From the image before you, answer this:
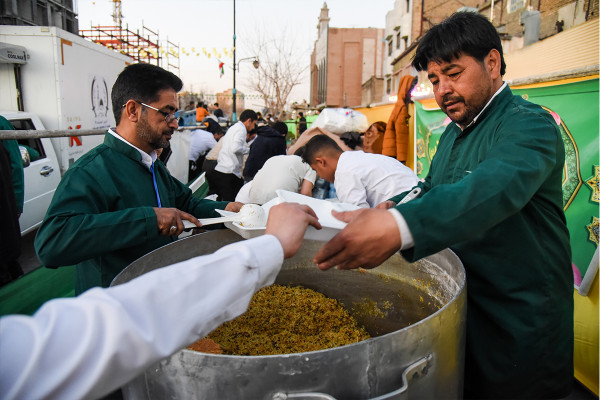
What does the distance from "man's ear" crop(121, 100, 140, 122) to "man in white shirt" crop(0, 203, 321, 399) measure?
4.80 ft

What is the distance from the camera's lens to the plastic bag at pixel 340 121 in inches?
312

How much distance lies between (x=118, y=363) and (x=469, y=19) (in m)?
1.61

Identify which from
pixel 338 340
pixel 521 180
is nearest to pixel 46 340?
pixel 521 180

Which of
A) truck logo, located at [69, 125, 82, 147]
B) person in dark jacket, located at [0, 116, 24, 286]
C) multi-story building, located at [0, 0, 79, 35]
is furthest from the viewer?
multi-story building, located at [0, 0, 79, 35]

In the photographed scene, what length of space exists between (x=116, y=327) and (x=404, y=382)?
64 centimetres

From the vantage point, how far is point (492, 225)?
1021 millimetres

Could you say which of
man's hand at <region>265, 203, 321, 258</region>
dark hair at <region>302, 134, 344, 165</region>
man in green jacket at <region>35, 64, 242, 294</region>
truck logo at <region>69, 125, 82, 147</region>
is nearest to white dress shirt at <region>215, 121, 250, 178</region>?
truck logo at <region>69, 125, 82, 147</region>

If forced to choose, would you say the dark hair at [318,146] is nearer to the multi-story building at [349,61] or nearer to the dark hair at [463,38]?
the dark hair at [463,38]

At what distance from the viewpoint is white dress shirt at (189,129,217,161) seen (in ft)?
30.6

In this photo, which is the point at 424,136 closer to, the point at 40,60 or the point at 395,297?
the point at 395,297

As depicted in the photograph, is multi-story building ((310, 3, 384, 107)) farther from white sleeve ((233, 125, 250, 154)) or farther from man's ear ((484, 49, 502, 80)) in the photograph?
man's ear ((484, 49, 502, 80))

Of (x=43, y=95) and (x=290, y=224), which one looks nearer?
(x=290, y=224)

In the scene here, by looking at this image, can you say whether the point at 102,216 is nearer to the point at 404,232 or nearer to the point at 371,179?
the point at 404,232

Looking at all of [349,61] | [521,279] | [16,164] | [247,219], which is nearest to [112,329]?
[247,219]
